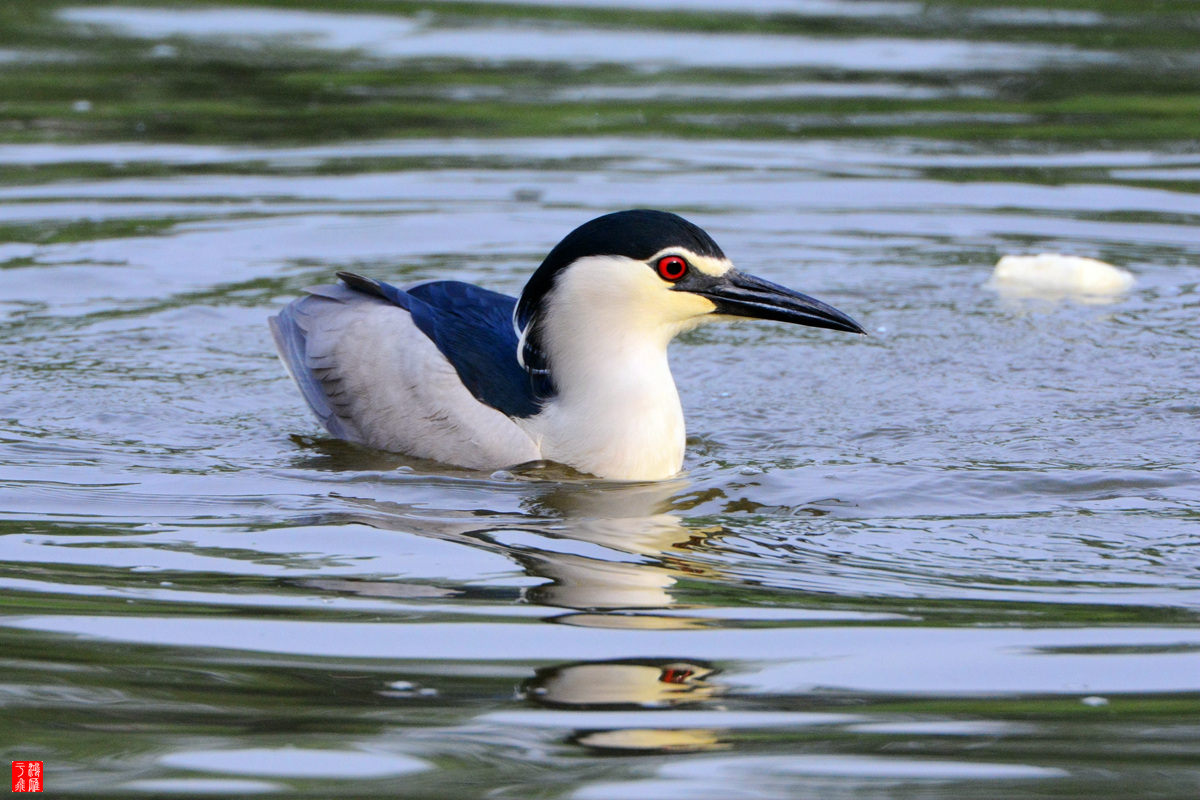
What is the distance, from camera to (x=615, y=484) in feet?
21.4

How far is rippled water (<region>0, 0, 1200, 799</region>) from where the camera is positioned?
429 cm

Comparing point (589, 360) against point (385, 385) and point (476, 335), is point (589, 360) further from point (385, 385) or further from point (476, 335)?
point (385, 385)

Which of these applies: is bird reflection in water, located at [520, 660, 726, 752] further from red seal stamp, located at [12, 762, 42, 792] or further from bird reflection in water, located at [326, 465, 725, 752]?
red seal stamp, located at [12, 762, 42, 792]

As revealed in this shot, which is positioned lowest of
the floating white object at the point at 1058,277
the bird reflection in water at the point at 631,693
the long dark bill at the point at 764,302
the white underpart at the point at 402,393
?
the bird reflection in water at the point at 631,693

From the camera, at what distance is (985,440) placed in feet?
22.5

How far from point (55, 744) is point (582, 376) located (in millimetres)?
2875

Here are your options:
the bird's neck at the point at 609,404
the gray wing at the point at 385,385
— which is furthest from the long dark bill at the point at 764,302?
the gray wing at the point at 385,385

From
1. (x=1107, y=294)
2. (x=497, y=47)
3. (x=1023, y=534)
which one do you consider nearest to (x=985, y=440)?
(x=1023, y=534)

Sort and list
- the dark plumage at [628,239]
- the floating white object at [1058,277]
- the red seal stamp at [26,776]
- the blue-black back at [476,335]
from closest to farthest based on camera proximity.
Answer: the red seal stamp at [26,776] → the dark plumage at [628,239] → the blue-black back at [476,335] → the floating white object at [1058,277]

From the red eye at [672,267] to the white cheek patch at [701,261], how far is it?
0.06 ft

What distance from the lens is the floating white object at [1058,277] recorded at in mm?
9203

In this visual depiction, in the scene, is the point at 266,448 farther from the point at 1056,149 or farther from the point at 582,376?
the point at 1056,149

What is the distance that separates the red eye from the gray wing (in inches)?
32.2

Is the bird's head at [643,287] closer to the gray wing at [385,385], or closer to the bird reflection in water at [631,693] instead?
the gray wing at [385,385]
